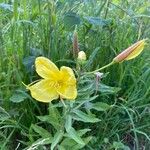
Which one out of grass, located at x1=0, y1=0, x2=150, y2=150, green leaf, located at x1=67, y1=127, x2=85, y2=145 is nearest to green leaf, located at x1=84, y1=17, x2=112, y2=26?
grass, located at x1=0, y1=0, x2=150, y2=150

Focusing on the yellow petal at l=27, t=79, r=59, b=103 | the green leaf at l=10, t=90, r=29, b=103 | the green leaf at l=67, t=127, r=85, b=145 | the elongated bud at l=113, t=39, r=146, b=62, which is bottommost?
the green leaf at l=67, t=127, r=85, b=145

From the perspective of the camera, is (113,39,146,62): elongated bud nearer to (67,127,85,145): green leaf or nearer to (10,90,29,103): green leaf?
(67,127,85,145): green leaf

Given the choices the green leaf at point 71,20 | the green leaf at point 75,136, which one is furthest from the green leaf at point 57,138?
the green leaf at point 71,20

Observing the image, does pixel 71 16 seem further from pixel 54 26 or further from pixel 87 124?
pixel 87 124

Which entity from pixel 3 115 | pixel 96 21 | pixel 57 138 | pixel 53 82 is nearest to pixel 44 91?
pixel 53 82

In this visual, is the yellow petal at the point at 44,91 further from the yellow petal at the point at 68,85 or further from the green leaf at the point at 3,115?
the green leaf at the point at 3,115

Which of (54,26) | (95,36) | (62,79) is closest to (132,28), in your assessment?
(95,36)
